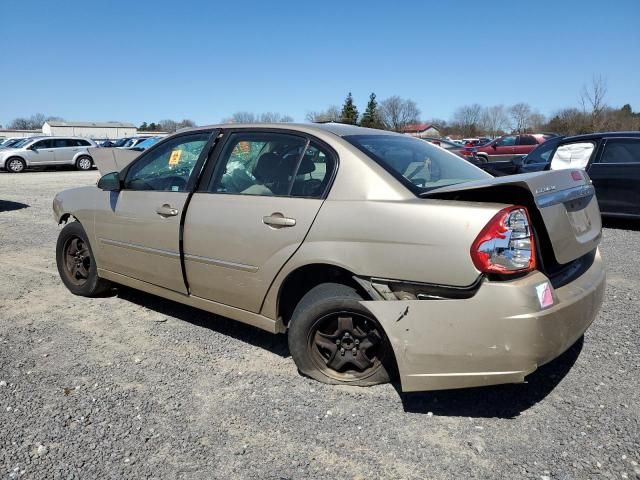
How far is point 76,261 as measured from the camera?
16.0ft

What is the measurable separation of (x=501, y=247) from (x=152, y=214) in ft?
8.41

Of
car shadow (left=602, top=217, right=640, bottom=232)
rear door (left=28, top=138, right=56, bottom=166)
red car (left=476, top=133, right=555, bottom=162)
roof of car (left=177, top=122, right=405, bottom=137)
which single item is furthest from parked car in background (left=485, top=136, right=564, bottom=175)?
rear door (left=28, top=138, right=56, bottom=166)

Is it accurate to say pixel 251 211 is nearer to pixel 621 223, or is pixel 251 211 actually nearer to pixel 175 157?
pixel 175 157

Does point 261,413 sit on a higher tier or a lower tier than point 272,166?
lower

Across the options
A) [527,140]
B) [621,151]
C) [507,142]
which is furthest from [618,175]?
[507,142]

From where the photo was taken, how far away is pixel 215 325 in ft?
13.7

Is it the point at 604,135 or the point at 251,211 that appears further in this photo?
the point at 604,135

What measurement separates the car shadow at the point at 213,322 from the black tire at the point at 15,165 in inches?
882

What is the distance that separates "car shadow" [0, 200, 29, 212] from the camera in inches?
424

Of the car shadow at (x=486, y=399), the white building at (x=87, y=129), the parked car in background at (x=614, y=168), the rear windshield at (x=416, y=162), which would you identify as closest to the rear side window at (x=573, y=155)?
the parked car in background at (x=614, y=168)

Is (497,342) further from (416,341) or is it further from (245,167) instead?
(245,167)

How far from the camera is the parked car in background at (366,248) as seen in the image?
8.25 feet

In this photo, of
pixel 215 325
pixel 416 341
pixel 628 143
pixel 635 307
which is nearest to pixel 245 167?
pixel 215 325

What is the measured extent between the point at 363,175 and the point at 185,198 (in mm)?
1435
